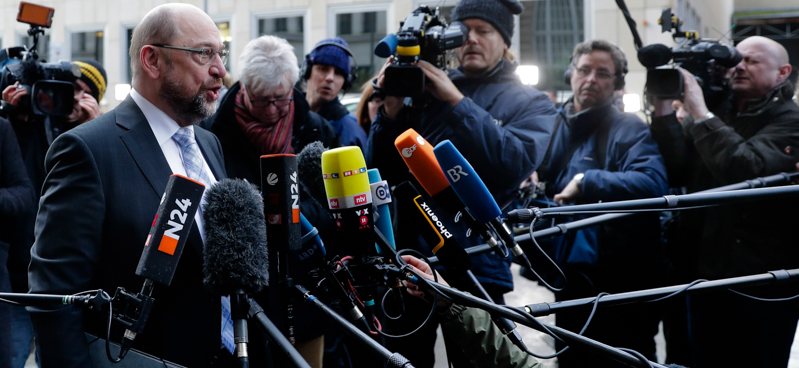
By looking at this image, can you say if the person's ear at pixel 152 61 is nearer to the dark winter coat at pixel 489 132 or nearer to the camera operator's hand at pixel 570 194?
the dark winter coat at pixel 489 132

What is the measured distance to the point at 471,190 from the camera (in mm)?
1425

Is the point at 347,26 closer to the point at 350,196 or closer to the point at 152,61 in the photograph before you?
the point at 152,61

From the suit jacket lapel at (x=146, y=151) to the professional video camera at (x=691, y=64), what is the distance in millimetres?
2188

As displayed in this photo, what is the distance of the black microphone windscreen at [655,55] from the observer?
9.70 ft

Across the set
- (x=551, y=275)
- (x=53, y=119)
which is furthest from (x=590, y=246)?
(x=53, y=119)

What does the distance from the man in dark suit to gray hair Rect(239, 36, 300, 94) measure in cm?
98

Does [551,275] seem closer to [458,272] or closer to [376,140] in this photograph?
[376,140]

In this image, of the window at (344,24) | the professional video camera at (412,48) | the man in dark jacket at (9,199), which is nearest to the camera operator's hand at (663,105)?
the professional video camera at (412,48)

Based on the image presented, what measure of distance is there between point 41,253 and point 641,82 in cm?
961

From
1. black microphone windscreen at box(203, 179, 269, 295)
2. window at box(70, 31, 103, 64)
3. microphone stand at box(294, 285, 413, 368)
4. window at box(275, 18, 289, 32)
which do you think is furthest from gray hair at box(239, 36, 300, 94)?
window at box(70, 31, 103, 64)

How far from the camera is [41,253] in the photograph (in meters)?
1.44

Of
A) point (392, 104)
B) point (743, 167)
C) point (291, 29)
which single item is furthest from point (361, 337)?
point (291, 29)

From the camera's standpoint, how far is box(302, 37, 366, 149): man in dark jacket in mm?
3443

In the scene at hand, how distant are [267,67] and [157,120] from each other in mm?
1106
